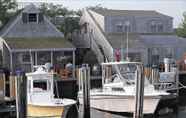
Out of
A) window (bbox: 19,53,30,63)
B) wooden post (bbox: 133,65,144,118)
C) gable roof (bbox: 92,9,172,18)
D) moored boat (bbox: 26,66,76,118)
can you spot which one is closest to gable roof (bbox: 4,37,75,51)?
window (bbox: 19,53,30,63)

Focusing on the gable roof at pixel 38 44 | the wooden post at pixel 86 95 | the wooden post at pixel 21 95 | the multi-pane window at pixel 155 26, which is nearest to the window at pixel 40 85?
the wooden post at pixel 86 95

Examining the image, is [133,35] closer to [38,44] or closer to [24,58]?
[38,44]

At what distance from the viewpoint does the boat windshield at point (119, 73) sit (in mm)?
28688

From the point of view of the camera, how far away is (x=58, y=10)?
55.7 m

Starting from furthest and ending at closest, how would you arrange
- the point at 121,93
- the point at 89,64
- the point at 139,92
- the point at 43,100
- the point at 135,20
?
1. the point at 135,20
2. the point at 89,64
3. the point at 121,93
4. the point at 43,100
5. the point at 139,92

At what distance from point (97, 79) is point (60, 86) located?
346cm

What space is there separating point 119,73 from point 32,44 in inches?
547

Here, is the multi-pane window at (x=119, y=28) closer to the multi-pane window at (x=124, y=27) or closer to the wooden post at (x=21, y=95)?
the multi-pane window at (x=124, y=27)

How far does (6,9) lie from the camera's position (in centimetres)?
5231

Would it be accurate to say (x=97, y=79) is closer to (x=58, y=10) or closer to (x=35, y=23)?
(x=35, y=23)

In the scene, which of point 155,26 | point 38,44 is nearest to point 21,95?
point 38,44

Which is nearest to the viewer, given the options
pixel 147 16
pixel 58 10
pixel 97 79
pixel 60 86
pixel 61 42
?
pixel 60 86

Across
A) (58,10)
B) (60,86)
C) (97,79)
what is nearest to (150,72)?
(97,79)

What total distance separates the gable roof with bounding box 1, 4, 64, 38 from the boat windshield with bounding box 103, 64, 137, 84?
14875mm
